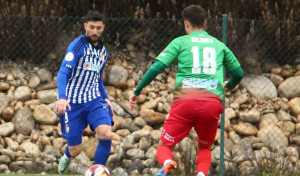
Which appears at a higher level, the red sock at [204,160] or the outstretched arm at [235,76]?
the outstretched arm at [235,76]

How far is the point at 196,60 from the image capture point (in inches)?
182

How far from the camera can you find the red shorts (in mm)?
4609

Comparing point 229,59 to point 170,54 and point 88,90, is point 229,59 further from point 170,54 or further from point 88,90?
point 88,90

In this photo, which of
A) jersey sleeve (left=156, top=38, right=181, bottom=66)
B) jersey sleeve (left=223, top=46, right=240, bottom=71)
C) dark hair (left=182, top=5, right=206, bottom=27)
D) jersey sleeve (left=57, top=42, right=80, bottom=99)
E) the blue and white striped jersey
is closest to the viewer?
jersey sleeve (left=156, top=38, right=181, bottom=66)

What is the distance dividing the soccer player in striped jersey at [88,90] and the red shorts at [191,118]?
48.8 inches

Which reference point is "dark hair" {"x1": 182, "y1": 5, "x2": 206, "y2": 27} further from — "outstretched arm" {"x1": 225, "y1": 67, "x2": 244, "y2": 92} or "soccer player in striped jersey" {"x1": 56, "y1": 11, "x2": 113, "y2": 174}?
"soccer player in striped jersey" {"x1": 56, "y1": 11, "x2": 113, "y2": 174}

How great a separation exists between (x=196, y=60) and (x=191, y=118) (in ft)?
1.64

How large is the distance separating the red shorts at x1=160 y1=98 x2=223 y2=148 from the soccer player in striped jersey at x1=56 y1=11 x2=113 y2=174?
1.24 metres

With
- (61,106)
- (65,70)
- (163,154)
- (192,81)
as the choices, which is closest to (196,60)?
(192,81)

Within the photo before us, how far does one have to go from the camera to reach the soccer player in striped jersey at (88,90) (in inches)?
228

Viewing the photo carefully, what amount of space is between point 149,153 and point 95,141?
86 cm

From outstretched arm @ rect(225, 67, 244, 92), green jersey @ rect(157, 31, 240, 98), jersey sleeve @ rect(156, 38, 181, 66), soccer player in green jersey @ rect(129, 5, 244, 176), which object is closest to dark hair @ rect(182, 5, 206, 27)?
soccer player in green jersey @ rect(129, 5, 244, 176)

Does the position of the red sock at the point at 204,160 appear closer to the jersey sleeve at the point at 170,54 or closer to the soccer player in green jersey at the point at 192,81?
the soccer player in green jersey at the point at 192,81

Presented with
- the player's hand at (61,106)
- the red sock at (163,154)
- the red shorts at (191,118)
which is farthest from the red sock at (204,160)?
the player's hand at (61,106)
